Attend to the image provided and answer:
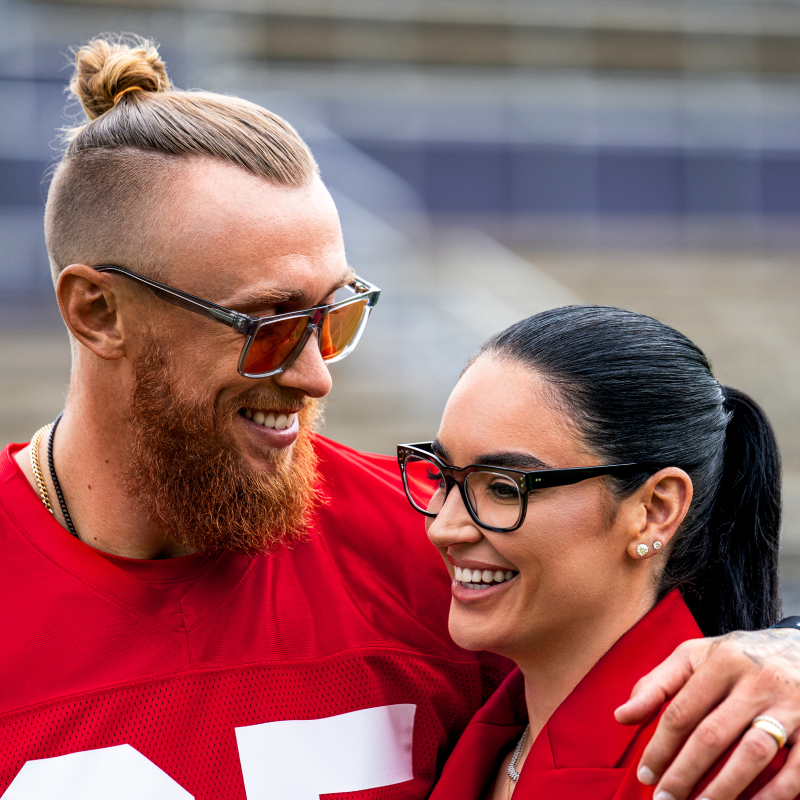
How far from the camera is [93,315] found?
2.12 m

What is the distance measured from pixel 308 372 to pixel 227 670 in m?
0.63

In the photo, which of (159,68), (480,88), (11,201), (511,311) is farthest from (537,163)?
(159,68)

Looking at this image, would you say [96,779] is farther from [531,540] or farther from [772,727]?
[772,727]

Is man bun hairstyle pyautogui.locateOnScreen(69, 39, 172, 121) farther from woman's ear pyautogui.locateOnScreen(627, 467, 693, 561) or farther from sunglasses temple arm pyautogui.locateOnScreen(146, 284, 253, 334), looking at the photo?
woman's ear pyautogui.locateOnScreen(627, 467, 693, 561)

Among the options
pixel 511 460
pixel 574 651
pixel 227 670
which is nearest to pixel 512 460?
pixel 511 460

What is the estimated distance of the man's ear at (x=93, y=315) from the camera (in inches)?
83.2

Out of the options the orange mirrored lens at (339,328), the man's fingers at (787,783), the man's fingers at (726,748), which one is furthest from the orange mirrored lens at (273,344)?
the man's fingers at (787,783)

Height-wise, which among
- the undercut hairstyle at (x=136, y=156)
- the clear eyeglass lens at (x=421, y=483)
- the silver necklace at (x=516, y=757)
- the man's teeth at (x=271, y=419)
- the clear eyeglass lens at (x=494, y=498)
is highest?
the undercut hairstyle at (x=136, y=156)

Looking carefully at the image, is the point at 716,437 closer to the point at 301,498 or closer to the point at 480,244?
the point at 301,498

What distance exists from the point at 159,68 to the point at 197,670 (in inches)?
55.2

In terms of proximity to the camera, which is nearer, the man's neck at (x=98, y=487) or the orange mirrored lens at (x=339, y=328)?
the man's neck at (x=98, y=487)

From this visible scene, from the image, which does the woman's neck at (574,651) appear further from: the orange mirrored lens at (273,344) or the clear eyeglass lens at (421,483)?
the orange mirrored lens at (273,344)

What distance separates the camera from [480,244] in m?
9.86

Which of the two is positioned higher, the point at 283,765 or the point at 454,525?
the point at 454,525
